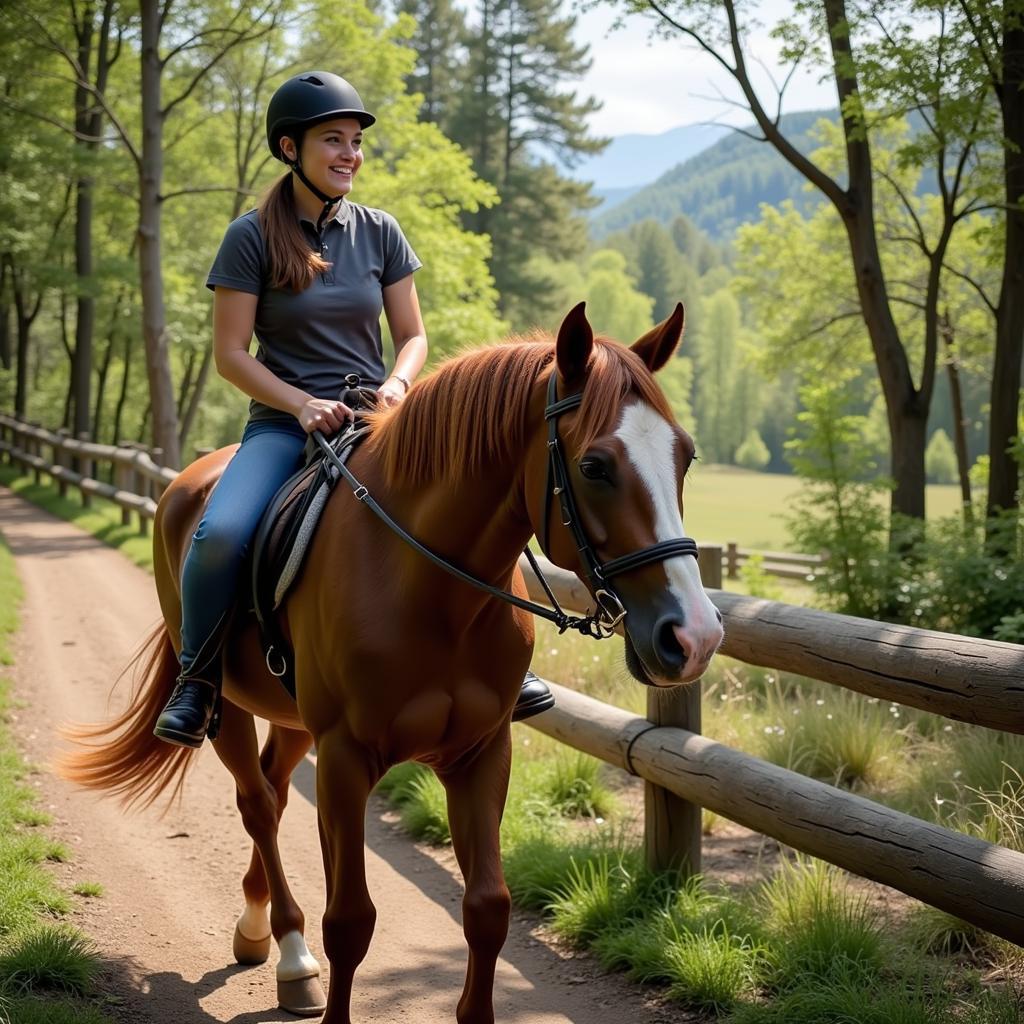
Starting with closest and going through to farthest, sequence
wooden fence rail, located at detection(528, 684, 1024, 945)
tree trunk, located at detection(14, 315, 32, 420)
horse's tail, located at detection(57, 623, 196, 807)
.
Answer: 1. wooden fence rail, located at detection(528, 684, 1024, 945)
2. horse's tail, located at detection(57, 623, 196, 807)
3. tree trunk, located at detection(14, 315, 32, 420)

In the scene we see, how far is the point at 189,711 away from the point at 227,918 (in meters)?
1.41

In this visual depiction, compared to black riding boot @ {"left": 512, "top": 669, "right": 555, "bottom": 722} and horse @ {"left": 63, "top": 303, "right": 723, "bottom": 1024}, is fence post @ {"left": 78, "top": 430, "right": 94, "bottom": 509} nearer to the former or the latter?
horse @ {"left": 63, "top": 303, "right": 723, "bottom": 1024}

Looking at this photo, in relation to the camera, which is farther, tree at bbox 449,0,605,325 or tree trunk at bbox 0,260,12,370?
tree at bbox 449,0,605,325

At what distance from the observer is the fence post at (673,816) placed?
191 inches

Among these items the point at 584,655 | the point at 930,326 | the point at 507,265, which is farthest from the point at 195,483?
the point at 507,265

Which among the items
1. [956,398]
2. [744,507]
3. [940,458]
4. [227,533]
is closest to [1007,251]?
[227,533]

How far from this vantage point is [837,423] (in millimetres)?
11422

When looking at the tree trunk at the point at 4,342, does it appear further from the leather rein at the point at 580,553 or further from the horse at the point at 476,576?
the leather rein at the point at 580,553

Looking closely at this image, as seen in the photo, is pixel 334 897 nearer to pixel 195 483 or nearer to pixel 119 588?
pixel 195 483

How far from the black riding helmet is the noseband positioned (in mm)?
1547

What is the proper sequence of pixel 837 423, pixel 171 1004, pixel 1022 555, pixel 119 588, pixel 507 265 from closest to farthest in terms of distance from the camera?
pixel 171 1004 → pixel 1022 555 → pixel 837 423 → pixel 119 588 → pixel 507 265

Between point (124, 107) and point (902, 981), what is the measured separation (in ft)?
82.6

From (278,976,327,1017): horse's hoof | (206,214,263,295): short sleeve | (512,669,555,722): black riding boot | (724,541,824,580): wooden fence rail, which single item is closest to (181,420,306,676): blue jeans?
(206,214,263,295): short sleeve

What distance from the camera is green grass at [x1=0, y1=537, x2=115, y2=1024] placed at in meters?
3.52
